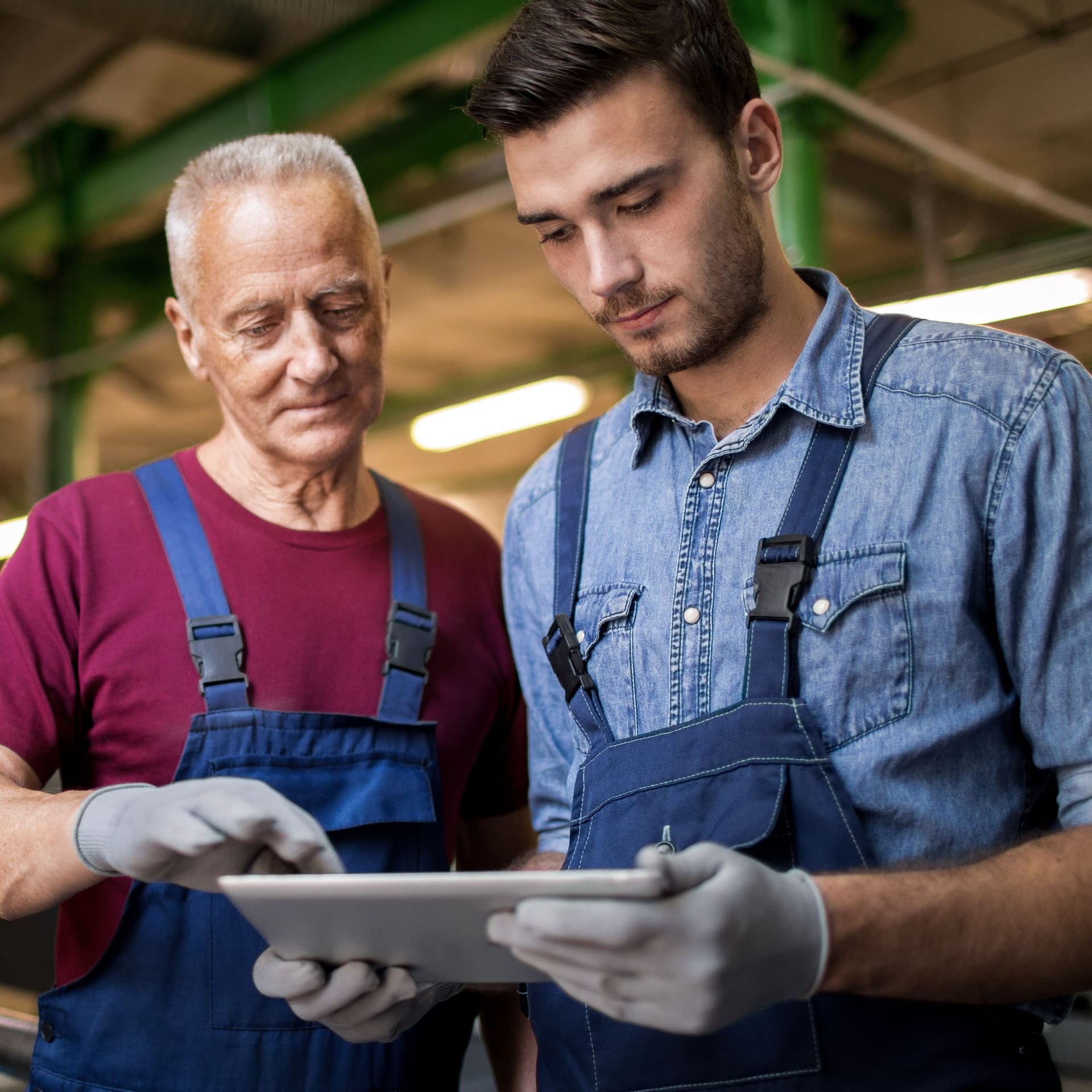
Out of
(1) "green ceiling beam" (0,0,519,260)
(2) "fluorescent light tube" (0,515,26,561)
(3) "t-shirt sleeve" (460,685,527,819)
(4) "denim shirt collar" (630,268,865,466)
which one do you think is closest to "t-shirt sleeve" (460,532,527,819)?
(3) "t-shirt sleeve" (460,685,527,819)

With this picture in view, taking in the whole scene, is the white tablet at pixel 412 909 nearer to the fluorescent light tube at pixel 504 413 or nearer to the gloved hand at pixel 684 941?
the gloved hand at pixel 684 941

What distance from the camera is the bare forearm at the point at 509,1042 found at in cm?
182

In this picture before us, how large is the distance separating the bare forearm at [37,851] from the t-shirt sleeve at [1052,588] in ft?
3.56

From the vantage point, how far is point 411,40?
4.25m

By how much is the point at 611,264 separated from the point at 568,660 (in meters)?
0.49

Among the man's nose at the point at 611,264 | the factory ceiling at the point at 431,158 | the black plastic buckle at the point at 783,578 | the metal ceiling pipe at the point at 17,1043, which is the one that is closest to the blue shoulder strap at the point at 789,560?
the black plastic buckle at the point at 783,578

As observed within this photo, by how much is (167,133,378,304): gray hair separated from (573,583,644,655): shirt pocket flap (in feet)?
2.56

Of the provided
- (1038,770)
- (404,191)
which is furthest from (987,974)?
(404,191)

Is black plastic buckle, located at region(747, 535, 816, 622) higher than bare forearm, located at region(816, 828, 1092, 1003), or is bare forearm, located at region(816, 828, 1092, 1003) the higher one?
black plastic buckle, located at region(747, 535, 816, 622)

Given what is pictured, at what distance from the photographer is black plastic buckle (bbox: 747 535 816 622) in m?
1.33

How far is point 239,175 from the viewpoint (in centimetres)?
190

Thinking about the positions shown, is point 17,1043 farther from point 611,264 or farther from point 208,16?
point 208,16

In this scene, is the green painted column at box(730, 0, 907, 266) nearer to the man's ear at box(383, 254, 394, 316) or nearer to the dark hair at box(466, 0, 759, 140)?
the man's ear at box(383, 254, 394, 316)

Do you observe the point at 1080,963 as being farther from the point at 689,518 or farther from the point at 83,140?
the point at 83,140
